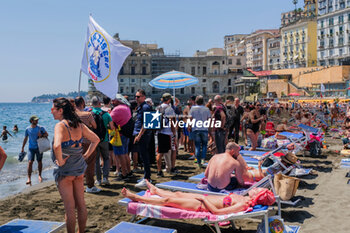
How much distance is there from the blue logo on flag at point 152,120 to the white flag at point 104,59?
0.72m

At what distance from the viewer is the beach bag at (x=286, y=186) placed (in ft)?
17.6

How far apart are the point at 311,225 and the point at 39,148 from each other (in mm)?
5703

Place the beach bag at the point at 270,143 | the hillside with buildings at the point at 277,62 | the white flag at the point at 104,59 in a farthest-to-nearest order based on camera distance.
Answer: the hillside with buildings at the point at 277,62
the beach bag at the point at 270,143
the white flag at the point at 104,59

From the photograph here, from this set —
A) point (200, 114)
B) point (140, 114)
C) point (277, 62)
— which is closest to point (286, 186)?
point (140, 114)

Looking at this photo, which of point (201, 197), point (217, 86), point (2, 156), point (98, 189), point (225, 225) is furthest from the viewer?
point (217, 86)

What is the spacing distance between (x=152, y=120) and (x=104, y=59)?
4.85 feet

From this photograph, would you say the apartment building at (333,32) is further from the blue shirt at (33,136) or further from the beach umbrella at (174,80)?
the blue shirt at (33,136)

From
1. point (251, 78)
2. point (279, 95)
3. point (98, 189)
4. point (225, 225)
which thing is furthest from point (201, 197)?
point (251, 78)

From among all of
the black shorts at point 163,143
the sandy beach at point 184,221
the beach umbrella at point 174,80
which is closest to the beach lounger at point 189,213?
the sandy beach at point 184,221

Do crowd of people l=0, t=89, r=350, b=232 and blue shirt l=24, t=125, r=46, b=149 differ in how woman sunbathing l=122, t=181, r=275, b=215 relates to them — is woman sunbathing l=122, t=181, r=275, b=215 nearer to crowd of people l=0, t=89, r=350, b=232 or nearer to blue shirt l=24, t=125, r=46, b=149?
crowd of people l=0, t=89, r=350, b=232

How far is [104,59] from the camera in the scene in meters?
6.66

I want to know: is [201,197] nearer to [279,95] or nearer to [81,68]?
[81,68]

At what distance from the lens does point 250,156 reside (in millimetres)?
8172

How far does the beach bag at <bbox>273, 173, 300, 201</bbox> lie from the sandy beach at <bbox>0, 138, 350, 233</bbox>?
0.67 feet
